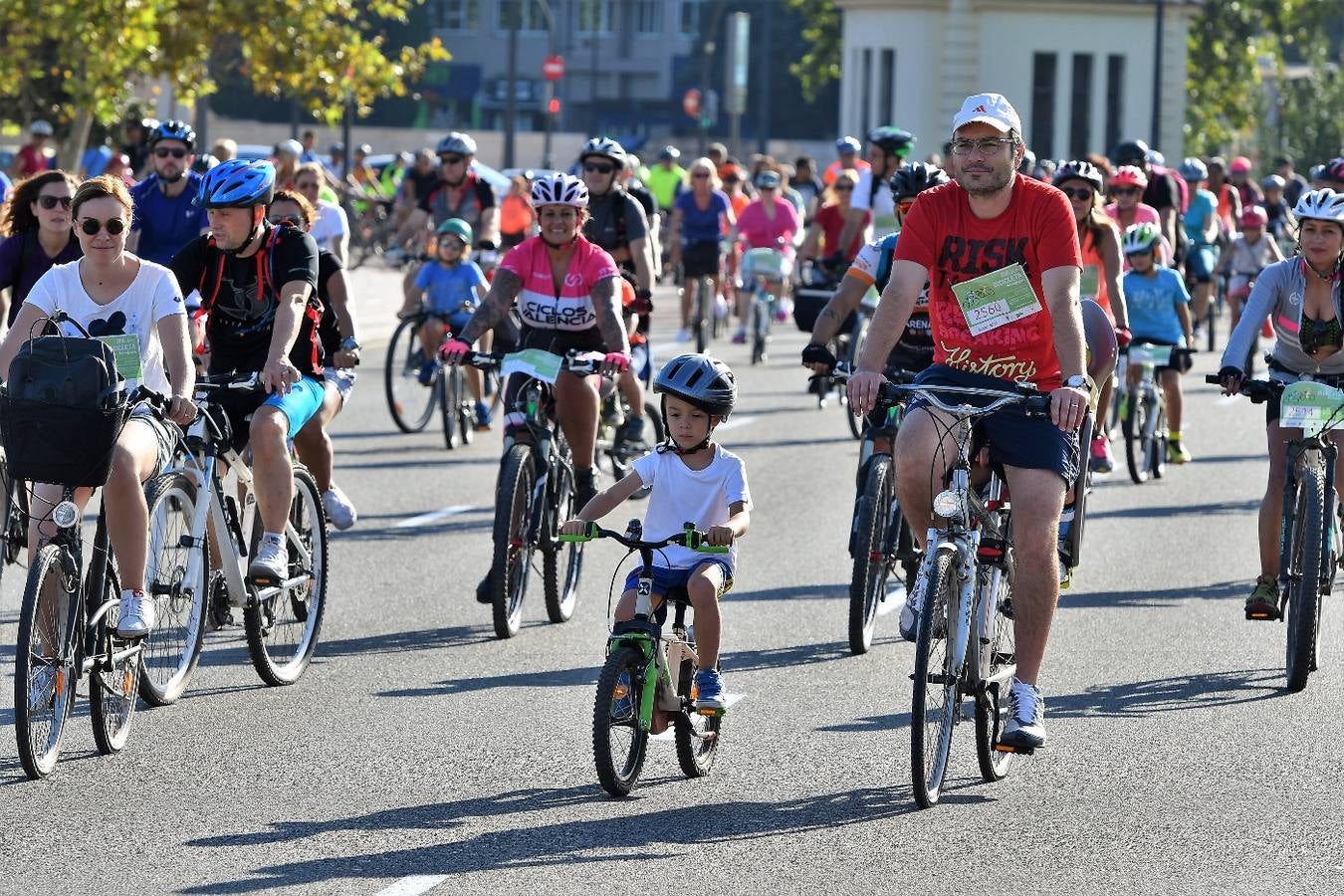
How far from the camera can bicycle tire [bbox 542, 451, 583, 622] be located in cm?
1022

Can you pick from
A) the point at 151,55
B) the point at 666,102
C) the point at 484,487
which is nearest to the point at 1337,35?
the point at 666,102

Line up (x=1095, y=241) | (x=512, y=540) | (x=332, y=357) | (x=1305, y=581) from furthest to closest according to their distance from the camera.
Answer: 1. (x=1095, y=241)
2. (x=332, y=357)
3. (x=512, y=540)
4. (x=1305, y=581)

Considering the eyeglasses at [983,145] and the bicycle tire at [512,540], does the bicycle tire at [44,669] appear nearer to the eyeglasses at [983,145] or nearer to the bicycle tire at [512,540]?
the bicycle tire at [512,540]

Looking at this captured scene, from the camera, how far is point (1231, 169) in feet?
106

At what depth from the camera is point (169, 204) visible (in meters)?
13.8

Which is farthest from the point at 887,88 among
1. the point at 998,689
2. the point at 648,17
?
the point at 648,17

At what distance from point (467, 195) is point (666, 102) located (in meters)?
101

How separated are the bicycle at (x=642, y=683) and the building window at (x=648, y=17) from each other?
11381 cm

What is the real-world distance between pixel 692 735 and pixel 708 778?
22cm

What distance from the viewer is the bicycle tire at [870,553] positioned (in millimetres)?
9570

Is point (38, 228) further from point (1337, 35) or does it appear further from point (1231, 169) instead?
point (1337, 35)

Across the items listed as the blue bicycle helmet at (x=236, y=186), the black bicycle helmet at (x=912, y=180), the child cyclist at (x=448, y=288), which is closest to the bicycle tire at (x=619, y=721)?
the blue bicycle helmet at (x=236, y=186)

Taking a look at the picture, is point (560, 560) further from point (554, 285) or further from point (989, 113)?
point (989, 113)

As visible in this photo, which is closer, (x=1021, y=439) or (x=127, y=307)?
(x=1021, y=439)
